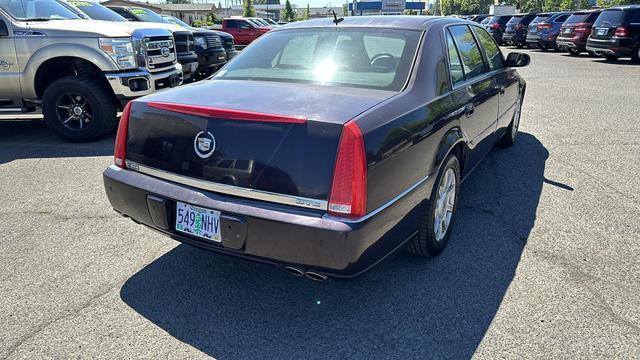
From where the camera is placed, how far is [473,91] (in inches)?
153

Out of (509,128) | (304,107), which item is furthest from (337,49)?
(509,128)

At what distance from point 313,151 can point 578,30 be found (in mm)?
19387

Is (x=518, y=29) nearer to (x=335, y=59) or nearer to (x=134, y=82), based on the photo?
(x=134, y=82)

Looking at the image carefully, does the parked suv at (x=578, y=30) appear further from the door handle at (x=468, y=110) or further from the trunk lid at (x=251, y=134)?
the trunk lid at (x=251, y=134)

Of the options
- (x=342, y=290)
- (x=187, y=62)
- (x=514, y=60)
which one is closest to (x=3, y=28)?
(x=187, y=62)

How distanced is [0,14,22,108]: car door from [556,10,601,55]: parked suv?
18279 millimetres

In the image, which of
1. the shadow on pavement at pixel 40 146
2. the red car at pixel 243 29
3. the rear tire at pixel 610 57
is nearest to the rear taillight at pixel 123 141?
the shadow on pavement at pixel 40 146

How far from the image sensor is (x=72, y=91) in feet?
21.0

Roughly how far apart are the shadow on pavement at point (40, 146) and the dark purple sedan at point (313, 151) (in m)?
3.41

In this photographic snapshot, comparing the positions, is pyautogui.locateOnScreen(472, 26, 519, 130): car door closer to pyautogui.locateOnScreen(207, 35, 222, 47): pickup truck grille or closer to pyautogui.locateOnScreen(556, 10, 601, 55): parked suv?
pyautogui.locateOnScreen(207, 35, 222, 47): pickup truck grille

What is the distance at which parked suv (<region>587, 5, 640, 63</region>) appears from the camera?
15.2m

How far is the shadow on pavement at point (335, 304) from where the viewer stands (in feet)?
8.18

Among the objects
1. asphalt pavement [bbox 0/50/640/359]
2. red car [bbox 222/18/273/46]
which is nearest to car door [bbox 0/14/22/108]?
asphalt pavement [bbox 0/50/640/359]

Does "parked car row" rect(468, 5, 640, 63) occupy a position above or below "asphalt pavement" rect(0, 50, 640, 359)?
above
